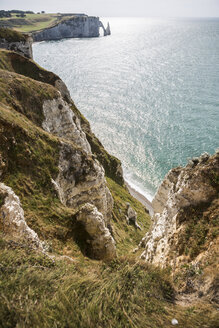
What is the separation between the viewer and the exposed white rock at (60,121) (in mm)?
31672

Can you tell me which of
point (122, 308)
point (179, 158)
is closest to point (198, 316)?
point (122, 308)

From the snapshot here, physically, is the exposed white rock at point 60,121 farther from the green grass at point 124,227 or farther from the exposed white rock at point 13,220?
the exposed white rock at point 13,220

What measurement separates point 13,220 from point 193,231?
11.2 metres

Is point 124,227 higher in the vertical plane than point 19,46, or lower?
lower

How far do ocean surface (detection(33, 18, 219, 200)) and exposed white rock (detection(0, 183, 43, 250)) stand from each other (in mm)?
43135

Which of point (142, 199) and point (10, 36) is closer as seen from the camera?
point (142, 199)

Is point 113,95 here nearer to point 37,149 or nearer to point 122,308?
point 37,149

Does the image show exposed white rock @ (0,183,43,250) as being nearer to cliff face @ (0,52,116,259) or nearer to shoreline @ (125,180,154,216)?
cliff face @ (0,52,116,259)

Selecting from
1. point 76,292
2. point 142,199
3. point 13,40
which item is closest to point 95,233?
A: point 76,292

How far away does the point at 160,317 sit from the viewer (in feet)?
23.6

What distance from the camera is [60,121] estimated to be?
1304 inches

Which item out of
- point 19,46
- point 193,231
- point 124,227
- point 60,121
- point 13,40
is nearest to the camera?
point 193,231

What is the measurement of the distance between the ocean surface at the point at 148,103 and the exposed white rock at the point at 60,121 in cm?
2744

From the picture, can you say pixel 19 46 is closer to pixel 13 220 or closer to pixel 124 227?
pixel 124 227
